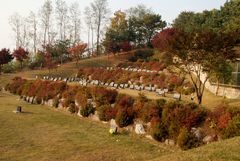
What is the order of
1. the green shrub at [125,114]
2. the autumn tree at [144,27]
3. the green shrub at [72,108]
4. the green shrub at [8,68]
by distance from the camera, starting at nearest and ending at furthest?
the green shrub at [125,114]
the green shrub at [72,108]
the green shrub at [8,68]
the autumn tree at [144,27]

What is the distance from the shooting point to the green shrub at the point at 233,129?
14.6m

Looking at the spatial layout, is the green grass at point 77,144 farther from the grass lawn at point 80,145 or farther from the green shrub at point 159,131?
the green shrub at point 159,131

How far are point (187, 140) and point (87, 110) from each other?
32.1 ft

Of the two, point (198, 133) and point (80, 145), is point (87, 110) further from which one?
point (198, 133)

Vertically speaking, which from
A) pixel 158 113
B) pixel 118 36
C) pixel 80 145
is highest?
pixel 118 36

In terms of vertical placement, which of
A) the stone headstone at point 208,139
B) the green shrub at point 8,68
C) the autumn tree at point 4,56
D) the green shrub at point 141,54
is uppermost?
the green shrub at point 141,54

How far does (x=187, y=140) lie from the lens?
15516 millimetres

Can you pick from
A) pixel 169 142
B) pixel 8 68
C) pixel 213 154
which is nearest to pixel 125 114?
pixel 169 142

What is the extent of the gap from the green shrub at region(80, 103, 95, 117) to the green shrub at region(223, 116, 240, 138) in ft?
35.2

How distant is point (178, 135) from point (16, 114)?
12579mm

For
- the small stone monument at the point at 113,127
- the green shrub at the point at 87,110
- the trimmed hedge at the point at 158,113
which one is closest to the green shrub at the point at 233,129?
the trimmed hedge at the point at 158,113

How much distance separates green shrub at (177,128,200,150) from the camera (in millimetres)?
15367

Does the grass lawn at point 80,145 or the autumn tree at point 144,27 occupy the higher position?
the autumn tree at point 144,27

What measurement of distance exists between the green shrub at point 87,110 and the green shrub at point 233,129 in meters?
10.7
